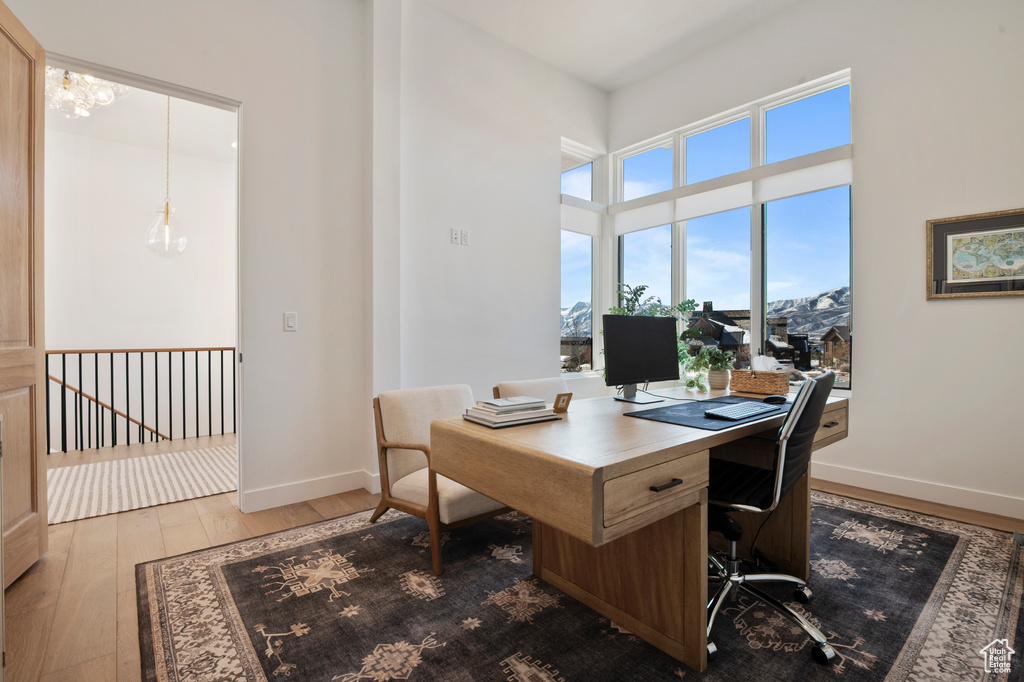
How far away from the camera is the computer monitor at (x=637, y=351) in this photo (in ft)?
7.32

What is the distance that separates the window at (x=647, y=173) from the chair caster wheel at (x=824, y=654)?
401cm

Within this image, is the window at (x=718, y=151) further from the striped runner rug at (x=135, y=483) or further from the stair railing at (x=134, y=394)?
the stair railing at (x=134, y=394)

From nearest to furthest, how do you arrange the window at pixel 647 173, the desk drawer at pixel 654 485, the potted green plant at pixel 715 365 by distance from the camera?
the desk drawer at pixel 654 485, the potted green plant at pixel 715 365, the window at pixel 647 173

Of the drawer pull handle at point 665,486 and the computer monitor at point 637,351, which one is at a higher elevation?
the computer monitor at point 637,351

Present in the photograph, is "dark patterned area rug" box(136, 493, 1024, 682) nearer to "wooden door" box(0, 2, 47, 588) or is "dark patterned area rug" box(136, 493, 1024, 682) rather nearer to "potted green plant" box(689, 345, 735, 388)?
"wooden door" box(0, 2, 47, 588)

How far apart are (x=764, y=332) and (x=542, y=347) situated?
1.88 m

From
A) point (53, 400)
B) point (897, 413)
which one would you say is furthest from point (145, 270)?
point (897, 413)

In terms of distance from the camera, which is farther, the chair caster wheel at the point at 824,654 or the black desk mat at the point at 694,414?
the black desk mat at the point at 694,414

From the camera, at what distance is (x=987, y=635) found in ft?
5.60

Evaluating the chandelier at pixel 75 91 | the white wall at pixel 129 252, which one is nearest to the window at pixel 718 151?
the chandelier at pixel 75 91

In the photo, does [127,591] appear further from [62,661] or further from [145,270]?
[145,270]

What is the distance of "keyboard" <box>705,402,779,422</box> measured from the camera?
1.86 meters

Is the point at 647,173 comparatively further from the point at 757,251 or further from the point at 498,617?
the point at 498,617

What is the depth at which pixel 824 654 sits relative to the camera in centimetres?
156
